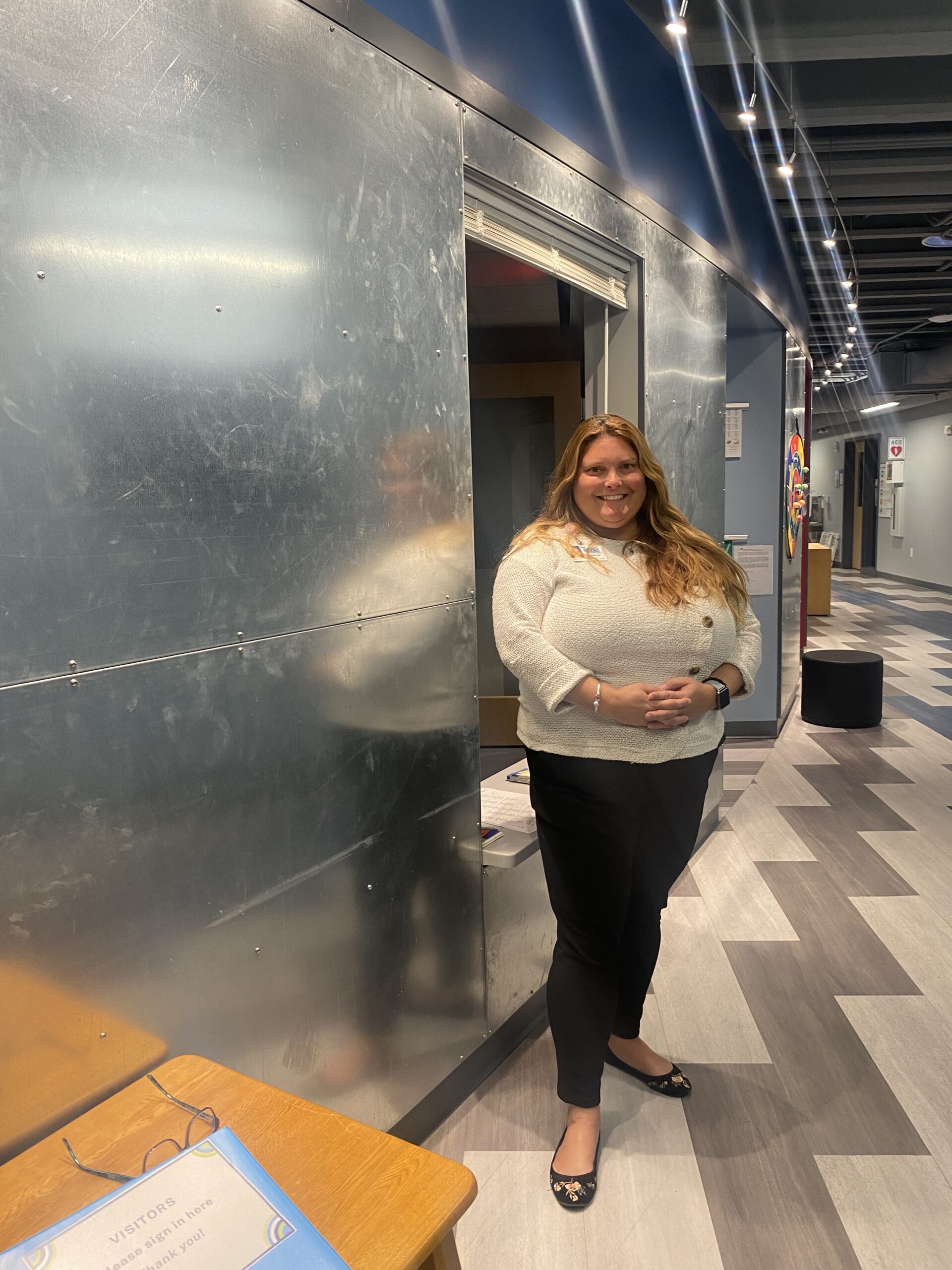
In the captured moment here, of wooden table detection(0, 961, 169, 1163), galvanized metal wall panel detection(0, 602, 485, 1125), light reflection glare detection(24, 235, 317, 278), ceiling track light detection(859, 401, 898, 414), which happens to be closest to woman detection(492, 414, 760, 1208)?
galvanized metal wall panel detection(0, 602, 485, 1125)

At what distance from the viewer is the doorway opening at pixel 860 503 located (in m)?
20.2

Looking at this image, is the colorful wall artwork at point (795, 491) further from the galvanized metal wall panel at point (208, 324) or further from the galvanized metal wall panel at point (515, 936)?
the galvanized metal wall panel at point (208, 324)

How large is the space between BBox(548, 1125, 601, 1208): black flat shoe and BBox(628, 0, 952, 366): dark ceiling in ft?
13.3

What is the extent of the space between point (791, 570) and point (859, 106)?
10.0 feet

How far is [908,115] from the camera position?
513 cm

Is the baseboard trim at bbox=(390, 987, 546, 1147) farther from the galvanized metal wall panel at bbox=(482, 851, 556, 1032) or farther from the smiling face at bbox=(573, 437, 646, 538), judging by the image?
the smiling face at bbox=(573, 437, 646, 538)

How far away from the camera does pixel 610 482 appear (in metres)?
2.18

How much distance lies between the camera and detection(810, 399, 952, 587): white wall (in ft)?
51.3

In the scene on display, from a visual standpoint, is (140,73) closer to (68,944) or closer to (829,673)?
(68,944)

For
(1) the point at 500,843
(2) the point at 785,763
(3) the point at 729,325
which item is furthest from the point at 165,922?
(3) the point at 729,325

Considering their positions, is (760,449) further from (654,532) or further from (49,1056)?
(49,1056)

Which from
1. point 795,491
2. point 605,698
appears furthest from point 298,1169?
→ point 795,491

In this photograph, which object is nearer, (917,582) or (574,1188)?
(574,1188)

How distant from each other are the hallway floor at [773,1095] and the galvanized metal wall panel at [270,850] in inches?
13.8
